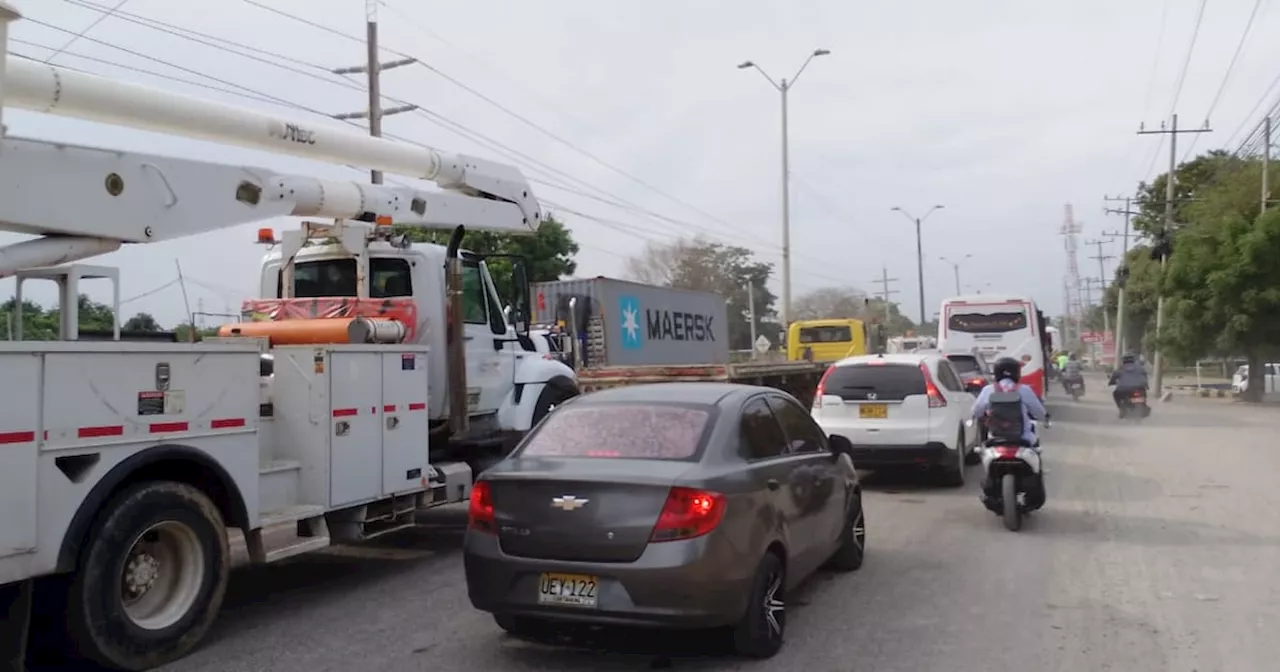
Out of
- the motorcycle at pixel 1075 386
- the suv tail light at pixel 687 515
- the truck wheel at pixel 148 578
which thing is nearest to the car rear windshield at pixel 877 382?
the suv tail light at pixel 687 515

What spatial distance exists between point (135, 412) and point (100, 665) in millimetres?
1357

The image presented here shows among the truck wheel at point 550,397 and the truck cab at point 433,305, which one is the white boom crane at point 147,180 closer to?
the truck cab at point 433,305

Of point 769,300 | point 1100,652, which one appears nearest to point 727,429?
point 1100,652

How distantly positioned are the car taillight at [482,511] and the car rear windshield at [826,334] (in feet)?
91.3

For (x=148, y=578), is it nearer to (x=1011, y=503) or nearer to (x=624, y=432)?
(x=624, y=432)

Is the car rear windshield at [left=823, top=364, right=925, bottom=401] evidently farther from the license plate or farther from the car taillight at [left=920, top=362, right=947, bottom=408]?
the license plate

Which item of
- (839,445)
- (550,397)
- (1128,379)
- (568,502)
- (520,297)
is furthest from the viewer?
(1128,379)

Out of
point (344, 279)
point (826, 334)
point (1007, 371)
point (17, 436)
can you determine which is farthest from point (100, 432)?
point (826, 334)

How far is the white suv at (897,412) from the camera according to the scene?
40.6ft

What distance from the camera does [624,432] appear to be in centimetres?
621

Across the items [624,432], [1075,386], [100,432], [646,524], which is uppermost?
[100,432]

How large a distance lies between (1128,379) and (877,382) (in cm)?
1340

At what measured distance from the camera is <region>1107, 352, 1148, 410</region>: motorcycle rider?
76.6ft

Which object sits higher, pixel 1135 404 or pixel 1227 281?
pixel 1227 281
